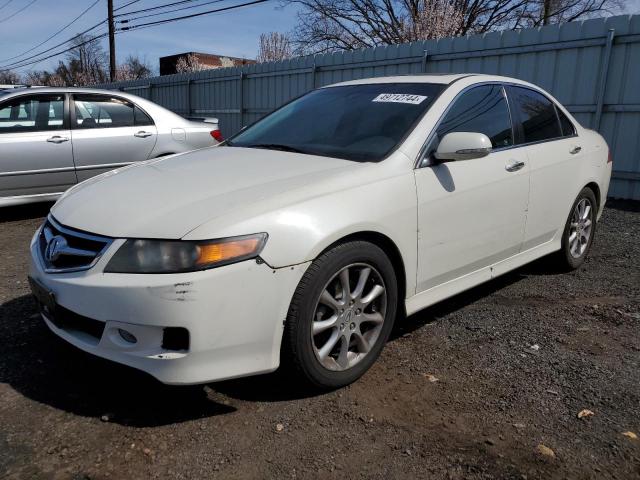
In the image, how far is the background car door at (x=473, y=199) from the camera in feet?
9.87

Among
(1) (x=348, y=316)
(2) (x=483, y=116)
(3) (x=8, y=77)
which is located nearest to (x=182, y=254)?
(1) (x=348, y=316)

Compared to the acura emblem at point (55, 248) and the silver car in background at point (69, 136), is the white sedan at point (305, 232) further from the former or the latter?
the silver car in background at point (69, 136)

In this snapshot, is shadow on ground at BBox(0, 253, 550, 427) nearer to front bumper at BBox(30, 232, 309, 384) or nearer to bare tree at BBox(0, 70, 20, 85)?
front bumper at BBox(30, 232, 309, 384)

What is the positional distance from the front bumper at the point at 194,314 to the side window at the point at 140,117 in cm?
497

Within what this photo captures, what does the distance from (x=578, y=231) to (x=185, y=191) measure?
344 cm

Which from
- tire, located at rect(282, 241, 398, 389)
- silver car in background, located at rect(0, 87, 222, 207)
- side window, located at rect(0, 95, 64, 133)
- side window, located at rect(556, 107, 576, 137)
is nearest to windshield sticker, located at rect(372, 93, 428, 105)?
tire, located at rect(282, 241, 398, 389)

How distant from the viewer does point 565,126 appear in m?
4.42

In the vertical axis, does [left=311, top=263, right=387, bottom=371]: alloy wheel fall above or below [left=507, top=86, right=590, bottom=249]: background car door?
below

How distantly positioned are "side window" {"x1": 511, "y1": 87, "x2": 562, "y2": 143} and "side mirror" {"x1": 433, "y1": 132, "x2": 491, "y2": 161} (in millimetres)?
1058

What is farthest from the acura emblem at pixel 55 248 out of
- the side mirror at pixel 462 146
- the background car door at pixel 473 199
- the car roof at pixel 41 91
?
the car roof at pixel 41 91

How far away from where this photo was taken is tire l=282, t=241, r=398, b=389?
2.41m

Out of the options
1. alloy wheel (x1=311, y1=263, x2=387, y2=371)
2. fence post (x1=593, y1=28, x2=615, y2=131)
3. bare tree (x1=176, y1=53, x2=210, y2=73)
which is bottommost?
alloy wheel (x1=311, y1=263, x2=387, y2=371)

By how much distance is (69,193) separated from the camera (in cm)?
315

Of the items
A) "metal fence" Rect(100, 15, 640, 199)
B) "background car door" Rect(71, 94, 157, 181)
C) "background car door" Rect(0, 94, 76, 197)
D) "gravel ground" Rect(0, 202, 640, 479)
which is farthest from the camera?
"metal fence" Rect(100, 15, 640, 199)
